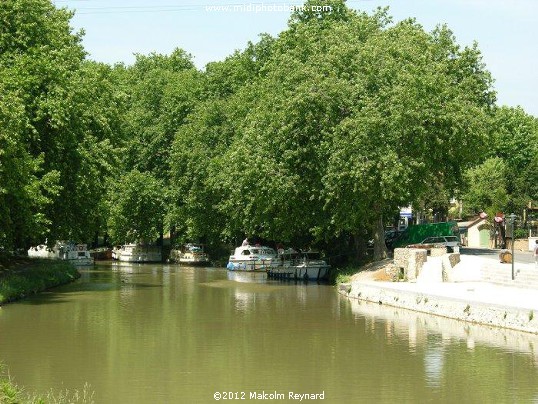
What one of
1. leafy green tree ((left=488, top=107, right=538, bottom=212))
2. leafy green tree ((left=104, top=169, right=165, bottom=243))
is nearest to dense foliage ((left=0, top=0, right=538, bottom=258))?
leafy green tree ((left=104, top=169, right=165, bottom=243))

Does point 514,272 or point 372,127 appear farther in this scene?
point 372,127

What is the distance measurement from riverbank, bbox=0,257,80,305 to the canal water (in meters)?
1.08

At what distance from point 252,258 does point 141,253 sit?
87.0 feet

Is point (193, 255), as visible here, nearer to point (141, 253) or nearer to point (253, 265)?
point (141, 253)

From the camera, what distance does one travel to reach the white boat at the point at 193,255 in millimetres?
89375

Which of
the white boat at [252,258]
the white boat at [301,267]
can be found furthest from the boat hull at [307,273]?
the white boat at [252,258]

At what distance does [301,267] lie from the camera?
6281 centimetres

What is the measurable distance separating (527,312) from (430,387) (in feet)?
33.7

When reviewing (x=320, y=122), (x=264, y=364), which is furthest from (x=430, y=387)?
(x=320, y=122)

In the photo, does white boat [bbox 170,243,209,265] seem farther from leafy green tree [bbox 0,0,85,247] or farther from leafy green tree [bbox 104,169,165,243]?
leafy green tree [bbox 0,0,85,247]

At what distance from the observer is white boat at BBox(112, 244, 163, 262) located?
9762 centimetres

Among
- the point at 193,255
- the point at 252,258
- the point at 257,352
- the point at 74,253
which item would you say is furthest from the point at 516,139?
the point at 257,352

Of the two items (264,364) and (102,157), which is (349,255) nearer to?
(102,157)

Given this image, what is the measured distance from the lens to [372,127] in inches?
2019
